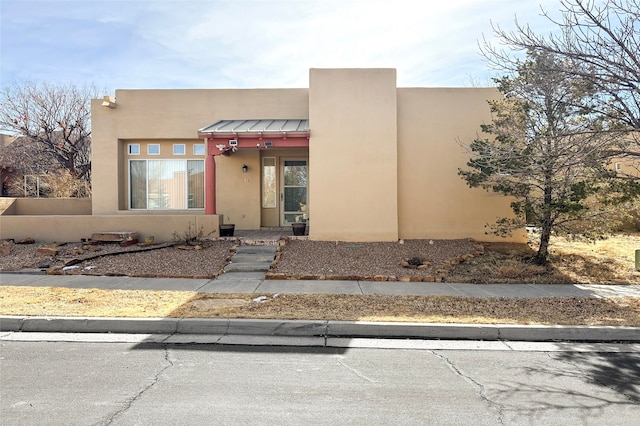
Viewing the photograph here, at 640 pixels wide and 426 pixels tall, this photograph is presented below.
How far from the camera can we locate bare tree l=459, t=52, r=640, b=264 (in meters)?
7.89

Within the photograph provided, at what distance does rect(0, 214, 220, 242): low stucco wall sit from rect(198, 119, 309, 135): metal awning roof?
2.58 meters

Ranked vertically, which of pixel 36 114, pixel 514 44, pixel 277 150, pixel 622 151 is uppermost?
pixel 36 114

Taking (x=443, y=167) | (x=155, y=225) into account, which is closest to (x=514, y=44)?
(x=443, y=167)

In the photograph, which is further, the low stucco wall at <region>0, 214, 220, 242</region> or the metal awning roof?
the low stucco wall at <region>0, 214, 220, 242</region>

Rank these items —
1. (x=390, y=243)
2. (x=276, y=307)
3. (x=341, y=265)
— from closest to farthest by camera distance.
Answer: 1. (x=276, y=307)
2. (x=341, y=265)
3. (x=390, y=243)

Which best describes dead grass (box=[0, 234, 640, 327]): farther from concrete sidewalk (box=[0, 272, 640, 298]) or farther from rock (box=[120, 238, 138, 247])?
rock (box=[120, 238, 138, 247])

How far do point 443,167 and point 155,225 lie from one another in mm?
8948

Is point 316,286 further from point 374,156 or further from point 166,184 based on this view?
point 166,184

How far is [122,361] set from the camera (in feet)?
16.3

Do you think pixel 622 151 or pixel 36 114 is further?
pixel 36 114

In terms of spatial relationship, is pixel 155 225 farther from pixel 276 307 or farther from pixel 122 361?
pixel 122 361

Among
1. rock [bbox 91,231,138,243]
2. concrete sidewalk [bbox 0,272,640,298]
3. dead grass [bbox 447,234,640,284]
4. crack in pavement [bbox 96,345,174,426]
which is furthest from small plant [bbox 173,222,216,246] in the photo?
crack in pavement [bbox 96,345,174,426]

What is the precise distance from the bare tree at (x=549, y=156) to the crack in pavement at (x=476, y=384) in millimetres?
4903

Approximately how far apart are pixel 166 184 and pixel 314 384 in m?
12.7
